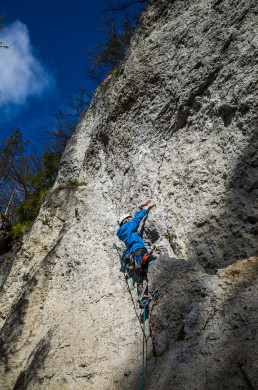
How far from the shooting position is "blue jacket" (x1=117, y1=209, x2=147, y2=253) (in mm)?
4277

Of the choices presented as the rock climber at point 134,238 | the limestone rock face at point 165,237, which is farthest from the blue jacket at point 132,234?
the limestone rock face at point 165,237

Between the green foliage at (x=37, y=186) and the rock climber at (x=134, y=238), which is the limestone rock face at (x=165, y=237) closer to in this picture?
the rock climber at (x=134, y=238)

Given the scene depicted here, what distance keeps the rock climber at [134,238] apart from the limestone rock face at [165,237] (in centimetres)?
18

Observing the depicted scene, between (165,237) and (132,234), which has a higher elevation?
(132,234)

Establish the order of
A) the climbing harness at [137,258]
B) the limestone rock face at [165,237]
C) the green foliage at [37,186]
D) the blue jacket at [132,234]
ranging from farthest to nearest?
the green foliage at [37,186], the blue jacket at [132,234], the climbing harness at [137,258], the limestone rock face at [165,237]

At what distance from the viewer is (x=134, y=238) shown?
172 inches

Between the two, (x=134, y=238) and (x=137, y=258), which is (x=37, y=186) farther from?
(x=137, y=258)

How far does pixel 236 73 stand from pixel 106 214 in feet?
12.1

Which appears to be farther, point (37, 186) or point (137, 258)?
point (37, 186)

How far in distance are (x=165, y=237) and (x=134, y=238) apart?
524mm

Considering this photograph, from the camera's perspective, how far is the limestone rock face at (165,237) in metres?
2.57

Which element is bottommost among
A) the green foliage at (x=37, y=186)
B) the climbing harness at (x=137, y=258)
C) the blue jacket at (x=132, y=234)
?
the climbing harness at (x=137, y=258)

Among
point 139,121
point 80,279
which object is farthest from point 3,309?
point 139,121

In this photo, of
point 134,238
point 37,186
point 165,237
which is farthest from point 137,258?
point 37,186
